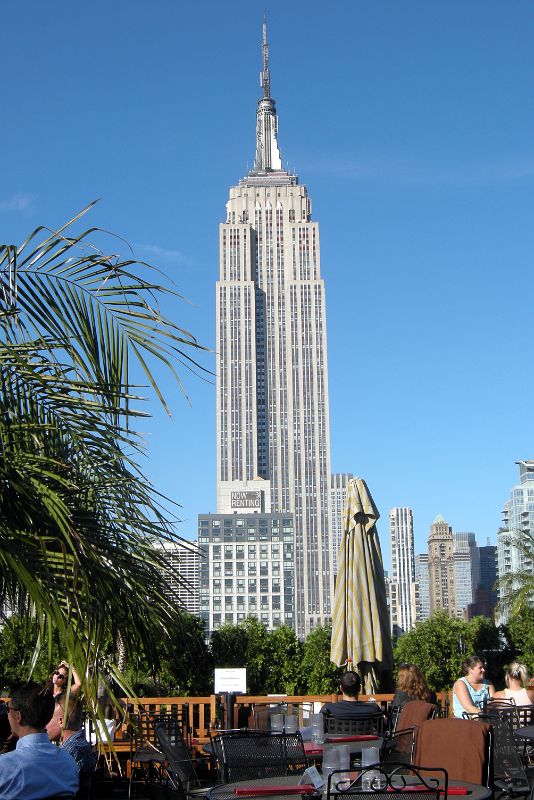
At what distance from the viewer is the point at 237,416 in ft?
461

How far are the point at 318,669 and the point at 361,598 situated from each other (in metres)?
9.91

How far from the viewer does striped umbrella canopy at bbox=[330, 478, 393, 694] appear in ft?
43.9

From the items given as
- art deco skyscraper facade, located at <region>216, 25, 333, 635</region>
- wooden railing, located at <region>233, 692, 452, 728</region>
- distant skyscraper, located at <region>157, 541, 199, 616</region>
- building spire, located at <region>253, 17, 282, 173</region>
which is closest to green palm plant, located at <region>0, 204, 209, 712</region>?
distant skyscraper, located at <region>157, 541, 199, 616</region>

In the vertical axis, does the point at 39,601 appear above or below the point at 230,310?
below

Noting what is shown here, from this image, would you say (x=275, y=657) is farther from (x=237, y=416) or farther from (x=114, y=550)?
(x=237, y=416)

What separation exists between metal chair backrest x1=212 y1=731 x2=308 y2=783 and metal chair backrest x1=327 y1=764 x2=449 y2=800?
742 millimetres

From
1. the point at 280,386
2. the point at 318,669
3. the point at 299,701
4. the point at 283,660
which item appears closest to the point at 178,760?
the point at 299,701

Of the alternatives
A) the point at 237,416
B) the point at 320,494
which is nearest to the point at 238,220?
the point at 237,416

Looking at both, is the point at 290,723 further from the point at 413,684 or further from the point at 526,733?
the point at 526,733

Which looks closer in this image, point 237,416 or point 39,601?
point 39,601

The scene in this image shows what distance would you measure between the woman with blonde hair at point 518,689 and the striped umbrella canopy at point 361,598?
4.09 metres

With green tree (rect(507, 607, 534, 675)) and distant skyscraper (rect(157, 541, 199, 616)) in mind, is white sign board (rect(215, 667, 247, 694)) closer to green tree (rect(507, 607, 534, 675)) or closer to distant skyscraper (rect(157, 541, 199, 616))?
distant skyscraper (rect(157, 541, 199, 616))

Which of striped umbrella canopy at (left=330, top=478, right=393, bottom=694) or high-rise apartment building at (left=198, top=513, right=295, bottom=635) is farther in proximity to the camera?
high-rise apartment building at (left=198, top=513, right=295, bottom=635)

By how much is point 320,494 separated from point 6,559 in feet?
460
